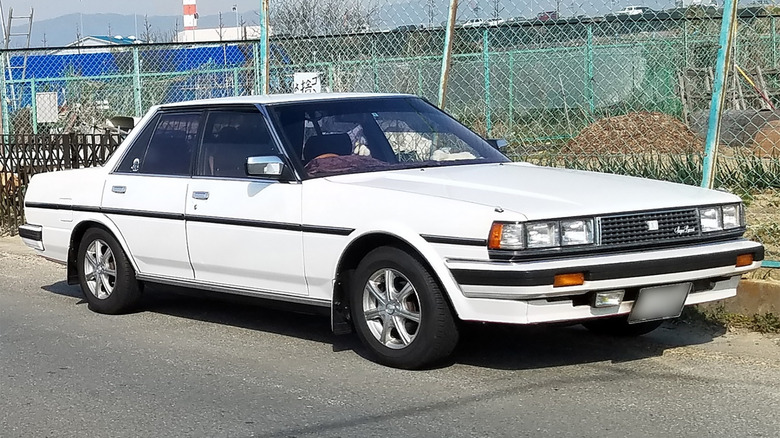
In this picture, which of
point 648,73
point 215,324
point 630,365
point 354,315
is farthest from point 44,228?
point 648,73

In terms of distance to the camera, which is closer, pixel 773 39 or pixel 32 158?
pixel 32 158

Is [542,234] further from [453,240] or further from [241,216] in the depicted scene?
[241,216]

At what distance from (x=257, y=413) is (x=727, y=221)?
2727mm

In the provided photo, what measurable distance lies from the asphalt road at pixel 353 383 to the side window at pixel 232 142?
0.91m

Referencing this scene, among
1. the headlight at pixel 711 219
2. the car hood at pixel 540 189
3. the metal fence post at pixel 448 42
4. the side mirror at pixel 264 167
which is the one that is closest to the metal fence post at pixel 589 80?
the metal fence post at pixel 448 42

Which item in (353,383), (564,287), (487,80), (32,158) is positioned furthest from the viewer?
(32,158)

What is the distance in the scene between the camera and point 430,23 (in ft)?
34.0

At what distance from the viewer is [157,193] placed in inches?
304

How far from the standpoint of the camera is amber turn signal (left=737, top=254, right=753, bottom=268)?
6267mm

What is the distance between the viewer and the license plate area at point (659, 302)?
597 cm

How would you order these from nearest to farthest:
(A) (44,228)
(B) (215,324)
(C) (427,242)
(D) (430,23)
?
(C) (427,242) < (B) (215,324) < (A) (44,228) < (D) (430,23)

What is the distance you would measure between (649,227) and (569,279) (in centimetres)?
58

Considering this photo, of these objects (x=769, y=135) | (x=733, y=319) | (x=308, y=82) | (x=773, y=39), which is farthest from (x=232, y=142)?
(x=773, y=39)

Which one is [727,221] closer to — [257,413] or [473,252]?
[473,252]
